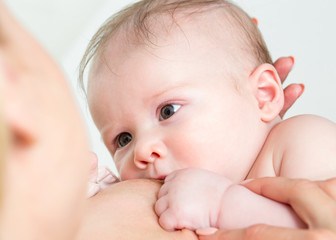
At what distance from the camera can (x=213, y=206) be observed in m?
0.83

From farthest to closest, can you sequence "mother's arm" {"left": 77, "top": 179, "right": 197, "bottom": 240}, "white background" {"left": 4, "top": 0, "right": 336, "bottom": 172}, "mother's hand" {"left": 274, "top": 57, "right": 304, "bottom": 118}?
"white background" {"left": 4, "top": 0, "right": 336, "bottom": 172}
"mother's hand" {"left": 274, "top": 57, "right": 304, "bottom": 118}
"mother's arm" {"left": 77, "top": 179, "right": 197, "bottom": 240}

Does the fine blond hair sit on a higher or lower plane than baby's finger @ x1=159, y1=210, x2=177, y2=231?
higher

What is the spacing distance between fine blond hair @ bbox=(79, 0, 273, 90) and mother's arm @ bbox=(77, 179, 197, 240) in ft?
1.29

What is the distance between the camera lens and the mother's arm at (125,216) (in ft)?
2.44

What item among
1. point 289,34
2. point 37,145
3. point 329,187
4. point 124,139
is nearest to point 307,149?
point 329,187

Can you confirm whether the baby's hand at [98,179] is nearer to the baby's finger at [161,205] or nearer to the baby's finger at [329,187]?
the baby's finger at [161,205]

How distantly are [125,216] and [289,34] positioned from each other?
1631 millimetres

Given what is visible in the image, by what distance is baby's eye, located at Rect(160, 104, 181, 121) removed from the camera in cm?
109

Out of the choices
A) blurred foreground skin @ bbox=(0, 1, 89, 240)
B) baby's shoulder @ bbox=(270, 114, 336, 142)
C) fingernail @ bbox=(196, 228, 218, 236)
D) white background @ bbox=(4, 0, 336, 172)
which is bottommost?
white background @ bbox=(4, 0, 336, 172)

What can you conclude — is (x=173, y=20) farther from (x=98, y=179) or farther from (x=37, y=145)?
(x=37, y=145)

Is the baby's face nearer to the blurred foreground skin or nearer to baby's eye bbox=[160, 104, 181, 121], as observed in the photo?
baby's eye bbox=[160, 104, 181, 121]

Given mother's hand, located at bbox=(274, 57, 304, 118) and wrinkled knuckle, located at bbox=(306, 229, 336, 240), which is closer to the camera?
wrinkled knuckle, located at bbox=(306, 229, 336, 240)

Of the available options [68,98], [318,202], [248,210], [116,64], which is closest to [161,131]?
[116,64]

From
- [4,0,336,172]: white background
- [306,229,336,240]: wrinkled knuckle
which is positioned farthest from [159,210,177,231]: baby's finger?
[4,0,336,172]: white background
